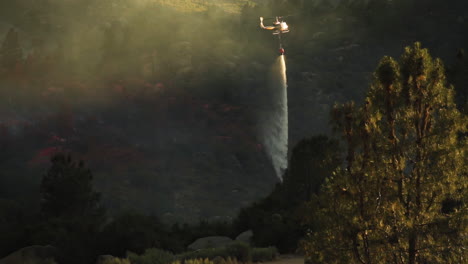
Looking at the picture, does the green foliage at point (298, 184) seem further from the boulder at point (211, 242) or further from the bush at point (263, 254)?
the bush at point (263, 254)

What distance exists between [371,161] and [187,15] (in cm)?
15756

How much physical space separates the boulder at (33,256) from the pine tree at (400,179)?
17218 millimetres

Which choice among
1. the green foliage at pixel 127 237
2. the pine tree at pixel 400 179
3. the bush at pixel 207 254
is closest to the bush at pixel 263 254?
the bush at pixel 207 254

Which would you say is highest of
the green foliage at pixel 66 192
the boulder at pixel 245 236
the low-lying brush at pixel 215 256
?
the green foliage at pixel 66 192

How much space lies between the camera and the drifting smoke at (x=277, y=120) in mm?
127938

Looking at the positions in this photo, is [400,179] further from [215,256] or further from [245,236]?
[245,236]

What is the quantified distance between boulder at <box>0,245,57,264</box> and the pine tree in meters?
17.2

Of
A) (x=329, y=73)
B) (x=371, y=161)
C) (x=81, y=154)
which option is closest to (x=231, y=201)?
(x=81, y=154)

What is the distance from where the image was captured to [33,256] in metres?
26.2

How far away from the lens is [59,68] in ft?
428

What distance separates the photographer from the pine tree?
1086 cm

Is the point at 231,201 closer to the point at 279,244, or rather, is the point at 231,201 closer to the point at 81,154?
the point at 81,154

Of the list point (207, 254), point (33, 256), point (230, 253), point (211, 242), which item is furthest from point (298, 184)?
point (33, 256)

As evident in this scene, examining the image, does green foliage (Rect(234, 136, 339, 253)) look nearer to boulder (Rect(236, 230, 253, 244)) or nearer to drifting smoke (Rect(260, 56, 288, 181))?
boulder (Rect(236, 230, 253, 244))
